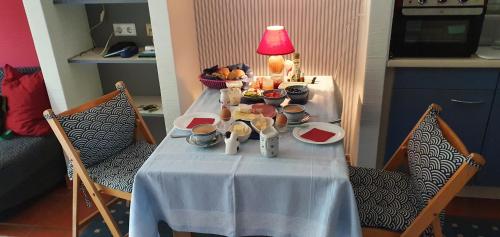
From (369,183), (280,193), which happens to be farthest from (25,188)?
(369,183)

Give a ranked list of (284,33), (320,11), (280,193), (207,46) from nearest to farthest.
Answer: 1. (280,193)
2. (284,33)
3. (320,11)
4. (207,46)

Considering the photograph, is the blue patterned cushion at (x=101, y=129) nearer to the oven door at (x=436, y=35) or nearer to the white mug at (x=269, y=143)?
the white mug at (x=269, y=143)

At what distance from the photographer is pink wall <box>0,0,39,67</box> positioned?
2.59m

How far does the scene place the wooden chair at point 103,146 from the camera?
179cm

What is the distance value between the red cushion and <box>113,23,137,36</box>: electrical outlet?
0.57m

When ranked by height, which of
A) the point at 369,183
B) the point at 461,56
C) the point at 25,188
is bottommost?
the point at 25,188

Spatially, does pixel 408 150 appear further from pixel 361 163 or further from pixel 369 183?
pixel 361 163

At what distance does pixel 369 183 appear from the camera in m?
1.70

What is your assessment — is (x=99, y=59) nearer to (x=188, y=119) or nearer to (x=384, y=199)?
(x=188, y=119)

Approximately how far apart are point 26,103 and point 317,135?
188 centimetres

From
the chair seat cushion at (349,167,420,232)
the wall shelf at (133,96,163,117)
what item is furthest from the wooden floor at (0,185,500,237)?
the chair seat cushion at (349,167,420,232)

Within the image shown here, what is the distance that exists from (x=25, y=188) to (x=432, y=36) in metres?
2.55

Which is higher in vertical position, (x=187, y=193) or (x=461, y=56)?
(x=461, y=56)

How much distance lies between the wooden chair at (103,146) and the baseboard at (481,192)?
1.94 m
